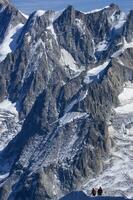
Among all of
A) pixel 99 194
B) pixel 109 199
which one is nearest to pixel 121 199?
pixel 109 199

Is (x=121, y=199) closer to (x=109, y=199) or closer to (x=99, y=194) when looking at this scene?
(x=109, y=199)

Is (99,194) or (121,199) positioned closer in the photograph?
(121,199)

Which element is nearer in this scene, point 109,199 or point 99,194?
point 109,199
